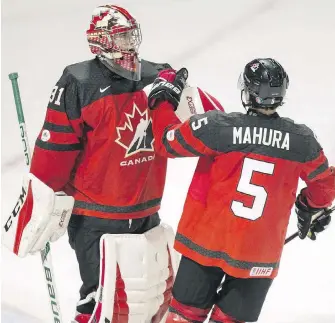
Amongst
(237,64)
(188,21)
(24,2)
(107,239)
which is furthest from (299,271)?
(24,2)

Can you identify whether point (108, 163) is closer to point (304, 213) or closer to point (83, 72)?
point (83, 72)

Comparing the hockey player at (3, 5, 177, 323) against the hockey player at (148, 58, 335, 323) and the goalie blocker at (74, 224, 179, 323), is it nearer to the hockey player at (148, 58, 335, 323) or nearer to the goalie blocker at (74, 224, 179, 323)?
the goalie blocker at (74, 224, 179, 323)

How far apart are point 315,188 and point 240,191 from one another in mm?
288

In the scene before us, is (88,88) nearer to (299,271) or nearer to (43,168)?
(43,168)

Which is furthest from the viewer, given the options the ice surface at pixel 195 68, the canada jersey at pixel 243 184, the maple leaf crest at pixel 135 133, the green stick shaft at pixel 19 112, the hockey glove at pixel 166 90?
the ice surface at pixel 195 68

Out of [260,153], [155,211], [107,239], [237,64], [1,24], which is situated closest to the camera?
[260,153]

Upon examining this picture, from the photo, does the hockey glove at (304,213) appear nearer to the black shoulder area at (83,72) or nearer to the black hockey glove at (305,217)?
the black hockey glove at (305,217)

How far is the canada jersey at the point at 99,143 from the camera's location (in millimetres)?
2533

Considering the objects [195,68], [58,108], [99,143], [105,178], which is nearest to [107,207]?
[105,178]

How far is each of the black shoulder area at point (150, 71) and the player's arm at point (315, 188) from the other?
0.56 m

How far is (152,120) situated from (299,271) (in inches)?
40.0

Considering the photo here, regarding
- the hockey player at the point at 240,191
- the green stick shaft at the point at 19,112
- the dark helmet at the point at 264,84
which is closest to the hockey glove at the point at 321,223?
the hockey player at the point at 240,191

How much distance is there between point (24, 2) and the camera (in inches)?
192

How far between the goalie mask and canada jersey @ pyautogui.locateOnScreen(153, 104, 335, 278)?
0.96 ft
